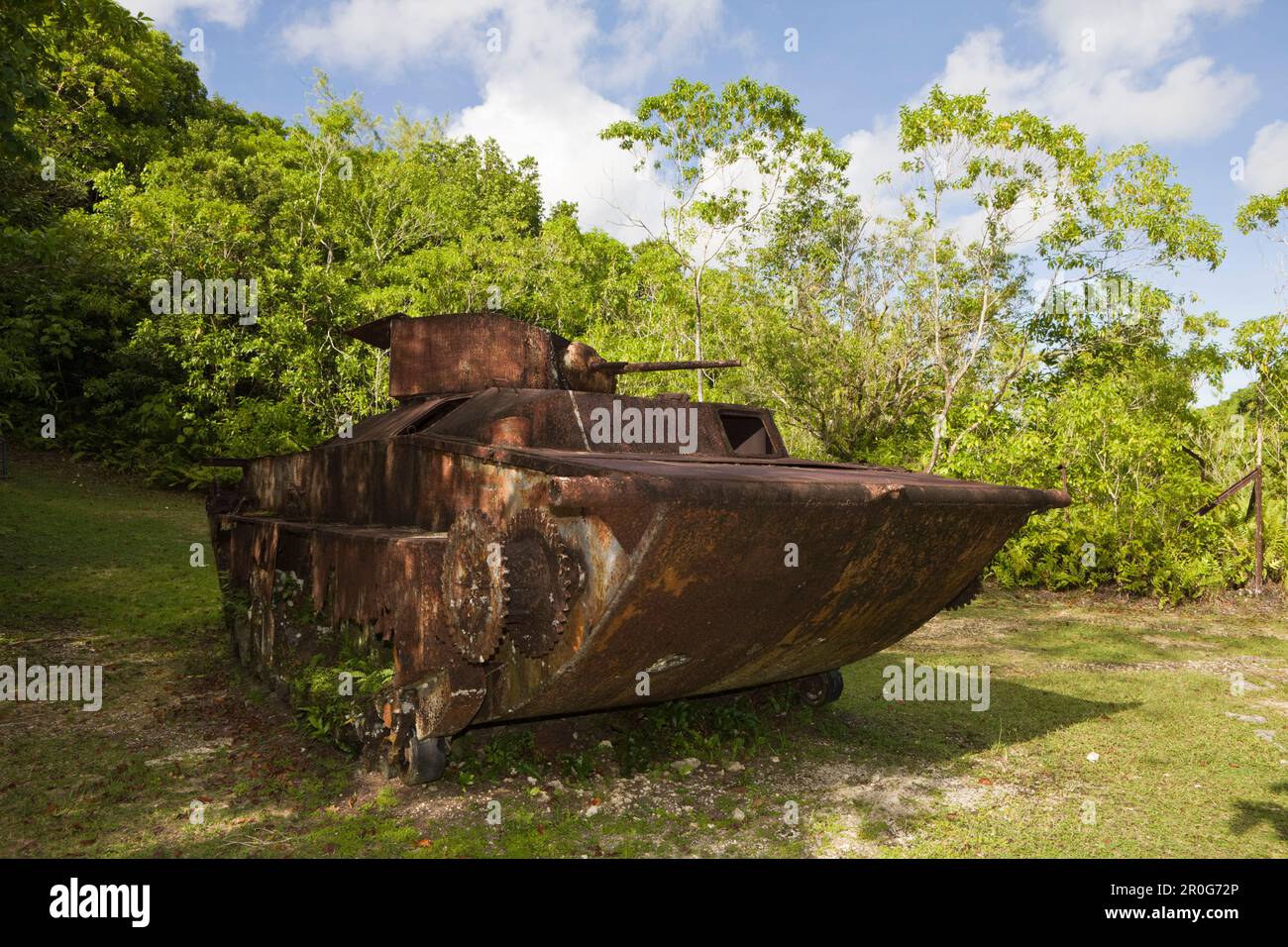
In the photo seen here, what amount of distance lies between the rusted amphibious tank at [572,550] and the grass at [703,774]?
0.47m

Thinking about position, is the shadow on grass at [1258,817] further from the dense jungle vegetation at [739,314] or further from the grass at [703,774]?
the dense jungle vegetation at [739,314]

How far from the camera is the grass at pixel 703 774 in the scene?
14.6ft

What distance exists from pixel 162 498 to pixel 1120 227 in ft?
58.3

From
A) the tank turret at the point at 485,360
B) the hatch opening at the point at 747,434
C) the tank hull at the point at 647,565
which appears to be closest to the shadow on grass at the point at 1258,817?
the tank hull at the point at 647,565

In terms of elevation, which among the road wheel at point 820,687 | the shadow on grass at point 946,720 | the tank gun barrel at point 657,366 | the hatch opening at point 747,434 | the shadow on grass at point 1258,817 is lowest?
the shadow on grass at point 1258,817

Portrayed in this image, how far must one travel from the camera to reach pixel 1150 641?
32.3ft

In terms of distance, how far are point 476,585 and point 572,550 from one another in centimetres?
44

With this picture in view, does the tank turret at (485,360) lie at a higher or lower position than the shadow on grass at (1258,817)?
higher

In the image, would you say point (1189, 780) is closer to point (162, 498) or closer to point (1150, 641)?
point (1150, 641)

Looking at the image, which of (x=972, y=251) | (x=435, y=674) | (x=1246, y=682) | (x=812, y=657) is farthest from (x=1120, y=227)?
(x=435, y=674)

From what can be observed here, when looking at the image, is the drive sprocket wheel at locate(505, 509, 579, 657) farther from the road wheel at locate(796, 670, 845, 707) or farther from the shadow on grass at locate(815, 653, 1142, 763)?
the road wheel at locate(796, 670, 845, 707)

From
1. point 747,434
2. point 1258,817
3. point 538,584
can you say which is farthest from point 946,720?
point 538,584

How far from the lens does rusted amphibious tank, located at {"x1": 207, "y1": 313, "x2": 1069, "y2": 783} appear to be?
404cm

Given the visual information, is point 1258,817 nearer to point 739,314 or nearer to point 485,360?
point 485,360
